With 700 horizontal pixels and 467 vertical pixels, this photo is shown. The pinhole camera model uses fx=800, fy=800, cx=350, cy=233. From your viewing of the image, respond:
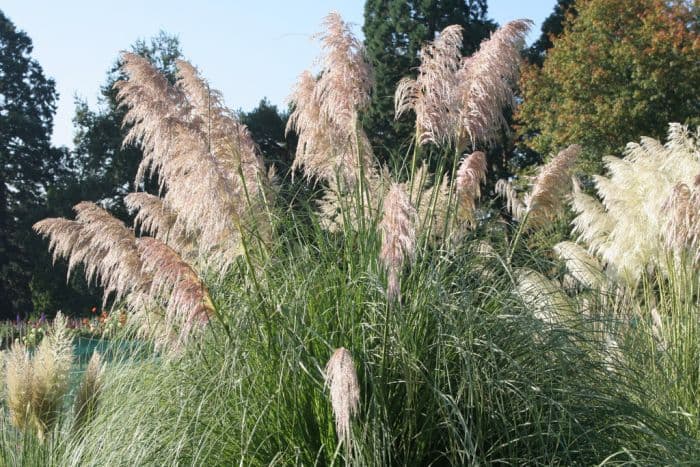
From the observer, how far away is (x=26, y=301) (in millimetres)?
28812

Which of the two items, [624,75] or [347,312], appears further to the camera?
[624,75]

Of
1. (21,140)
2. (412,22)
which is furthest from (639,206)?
(21,140)

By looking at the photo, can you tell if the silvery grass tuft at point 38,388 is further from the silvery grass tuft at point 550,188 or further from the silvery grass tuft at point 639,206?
the silvery grass tuft at point 639,206

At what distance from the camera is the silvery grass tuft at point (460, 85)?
4164mm

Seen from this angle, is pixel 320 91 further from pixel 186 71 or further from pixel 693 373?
pixel 693 373

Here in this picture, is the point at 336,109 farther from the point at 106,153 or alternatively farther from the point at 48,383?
the point at 106,153

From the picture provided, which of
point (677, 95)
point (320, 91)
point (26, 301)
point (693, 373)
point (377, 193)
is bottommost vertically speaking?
point (26, 301)

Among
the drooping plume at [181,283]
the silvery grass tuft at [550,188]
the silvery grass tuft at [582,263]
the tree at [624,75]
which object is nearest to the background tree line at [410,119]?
the tree at [624,75]

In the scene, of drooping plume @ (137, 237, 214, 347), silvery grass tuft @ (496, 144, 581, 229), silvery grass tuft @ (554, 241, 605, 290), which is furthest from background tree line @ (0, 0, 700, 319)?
drooping plume @ (137, 237, 214, 347)

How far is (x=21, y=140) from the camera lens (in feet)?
102

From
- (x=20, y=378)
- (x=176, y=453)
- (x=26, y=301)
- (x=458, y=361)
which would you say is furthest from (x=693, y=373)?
(x=26, y=301)

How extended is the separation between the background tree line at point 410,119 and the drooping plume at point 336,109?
10512mm

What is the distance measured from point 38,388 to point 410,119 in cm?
1271

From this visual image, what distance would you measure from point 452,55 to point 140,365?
7.71ft
